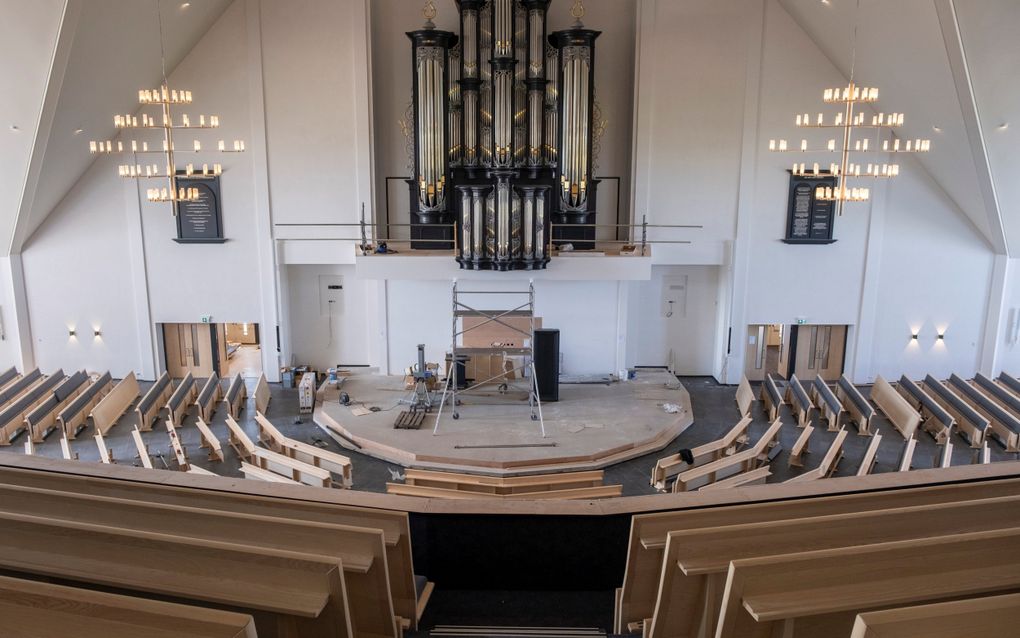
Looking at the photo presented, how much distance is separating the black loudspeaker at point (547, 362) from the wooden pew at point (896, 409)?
5.76m

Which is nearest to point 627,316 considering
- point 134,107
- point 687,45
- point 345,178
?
point 687,45

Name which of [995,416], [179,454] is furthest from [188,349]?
[995,416]

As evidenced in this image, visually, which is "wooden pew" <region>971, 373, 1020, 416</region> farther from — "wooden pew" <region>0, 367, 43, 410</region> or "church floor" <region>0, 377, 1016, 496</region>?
"wooden pew" <region>0, 367, 43, 410</region>

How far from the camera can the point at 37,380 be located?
12.7 meters

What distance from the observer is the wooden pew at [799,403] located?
11328mm

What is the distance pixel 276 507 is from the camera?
2787 mm

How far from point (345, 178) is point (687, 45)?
23.4 feet

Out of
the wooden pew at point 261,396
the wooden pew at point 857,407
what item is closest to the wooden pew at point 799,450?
the wooden pew at point 857,407

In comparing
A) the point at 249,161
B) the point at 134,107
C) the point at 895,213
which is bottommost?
the point at 895,213

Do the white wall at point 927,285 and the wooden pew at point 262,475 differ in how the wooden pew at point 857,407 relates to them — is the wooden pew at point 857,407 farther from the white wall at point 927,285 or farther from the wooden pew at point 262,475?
the wooden pew at point 262,475

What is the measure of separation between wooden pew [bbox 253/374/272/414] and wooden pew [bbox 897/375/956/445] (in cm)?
1105

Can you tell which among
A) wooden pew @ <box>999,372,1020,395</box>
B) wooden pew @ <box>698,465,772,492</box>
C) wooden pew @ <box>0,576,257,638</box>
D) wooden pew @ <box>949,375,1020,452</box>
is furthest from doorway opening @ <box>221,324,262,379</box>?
wooden pew @ <box>999,372,1020,395</box>

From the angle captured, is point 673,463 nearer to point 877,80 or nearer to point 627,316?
point 627,316

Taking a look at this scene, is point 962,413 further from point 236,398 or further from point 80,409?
point 80,409
